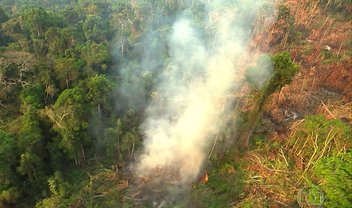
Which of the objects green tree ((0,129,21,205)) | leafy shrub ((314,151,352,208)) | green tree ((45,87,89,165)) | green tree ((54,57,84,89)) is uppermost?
green tree ((54,57,84,89))

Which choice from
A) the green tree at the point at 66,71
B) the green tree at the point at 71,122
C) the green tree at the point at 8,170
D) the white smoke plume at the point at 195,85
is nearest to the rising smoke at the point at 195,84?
the white smoke plume at the point at 195,85

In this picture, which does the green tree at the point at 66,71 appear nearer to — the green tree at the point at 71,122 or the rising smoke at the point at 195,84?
the green tree at the point at 71,122

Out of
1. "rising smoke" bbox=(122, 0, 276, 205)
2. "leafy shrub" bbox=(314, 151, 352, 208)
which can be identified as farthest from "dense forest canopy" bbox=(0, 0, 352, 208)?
"rising smoke" bbox=(122, 0, 276, 205)

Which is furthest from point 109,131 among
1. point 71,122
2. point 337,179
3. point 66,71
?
point 337,179

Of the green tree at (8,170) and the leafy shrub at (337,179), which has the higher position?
the green tree at (8,170)

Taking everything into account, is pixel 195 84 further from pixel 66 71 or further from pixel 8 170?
pixel 8 170

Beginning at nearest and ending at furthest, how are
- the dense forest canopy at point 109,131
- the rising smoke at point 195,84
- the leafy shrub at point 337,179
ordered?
the leafy shrub at point 337,179 < the dense forest canopy at point 109,131 < the rising smoke at point 195,84

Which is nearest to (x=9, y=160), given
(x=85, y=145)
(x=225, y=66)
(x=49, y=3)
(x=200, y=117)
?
(x=85, y=145)

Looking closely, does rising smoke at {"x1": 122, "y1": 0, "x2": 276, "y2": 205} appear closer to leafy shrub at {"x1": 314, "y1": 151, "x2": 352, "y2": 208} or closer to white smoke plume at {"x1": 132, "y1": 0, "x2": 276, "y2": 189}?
white smoke plume at {"x1": 132, "y1": 0, "x2": 276, "y2": 189}
